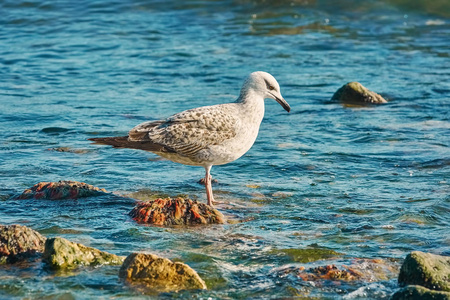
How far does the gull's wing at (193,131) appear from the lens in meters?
7.50

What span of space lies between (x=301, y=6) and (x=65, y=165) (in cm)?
1209

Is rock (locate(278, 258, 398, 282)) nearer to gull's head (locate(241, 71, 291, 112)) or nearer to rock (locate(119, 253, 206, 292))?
rock (locate(119, 253, 206, 292))

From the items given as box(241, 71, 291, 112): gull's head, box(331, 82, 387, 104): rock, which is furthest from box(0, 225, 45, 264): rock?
box(331, 82, 387, 104): rock

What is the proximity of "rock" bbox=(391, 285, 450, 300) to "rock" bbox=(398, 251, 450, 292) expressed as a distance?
1.24 feet

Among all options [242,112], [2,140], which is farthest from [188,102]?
[242,112]

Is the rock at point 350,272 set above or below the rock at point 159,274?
below

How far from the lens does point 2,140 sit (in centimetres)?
998

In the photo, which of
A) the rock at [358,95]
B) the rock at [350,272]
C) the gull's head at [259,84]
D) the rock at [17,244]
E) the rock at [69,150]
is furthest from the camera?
the rock at [358,95]

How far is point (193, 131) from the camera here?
7.55 metres

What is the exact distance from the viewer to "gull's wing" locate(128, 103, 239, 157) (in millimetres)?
7496

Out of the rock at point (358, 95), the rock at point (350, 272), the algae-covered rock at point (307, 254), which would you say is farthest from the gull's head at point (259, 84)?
the rock at point (358, 95)

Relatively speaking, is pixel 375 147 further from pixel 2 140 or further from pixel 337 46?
pixel 337 46

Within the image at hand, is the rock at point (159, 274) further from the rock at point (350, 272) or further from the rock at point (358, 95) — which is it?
the rock at point (358, 95)

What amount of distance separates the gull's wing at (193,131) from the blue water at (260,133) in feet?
2.25
